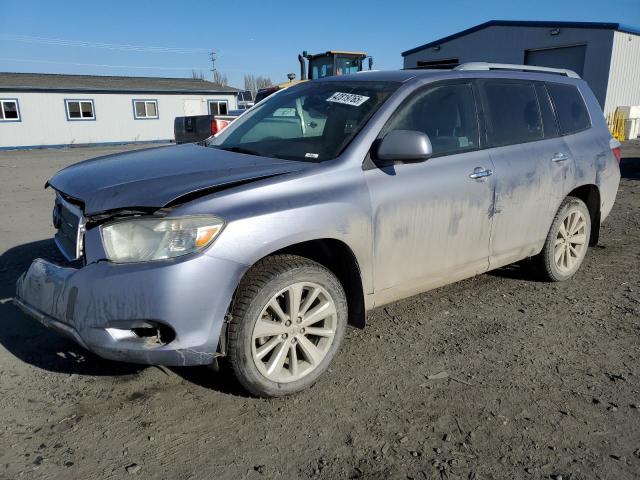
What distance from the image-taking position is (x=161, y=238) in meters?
2.47

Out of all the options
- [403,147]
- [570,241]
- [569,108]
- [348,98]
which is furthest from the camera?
[570,241]

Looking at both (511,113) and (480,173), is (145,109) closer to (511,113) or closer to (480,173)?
(511,113)

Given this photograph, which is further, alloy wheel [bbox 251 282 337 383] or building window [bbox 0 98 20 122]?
building window [bbox 0 98 20 122]

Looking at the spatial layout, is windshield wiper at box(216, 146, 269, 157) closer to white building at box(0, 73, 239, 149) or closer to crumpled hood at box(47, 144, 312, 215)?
crumpled hood at box(47, 144, 312, 215)

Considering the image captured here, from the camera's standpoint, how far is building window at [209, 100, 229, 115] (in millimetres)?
33125

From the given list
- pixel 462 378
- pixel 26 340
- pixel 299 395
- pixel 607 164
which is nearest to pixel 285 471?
pixel 299 395

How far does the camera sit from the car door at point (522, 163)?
3.86 m

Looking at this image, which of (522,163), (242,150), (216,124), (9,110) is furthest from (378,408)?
(9,110)

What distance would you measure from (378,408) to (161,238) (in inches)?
60.0

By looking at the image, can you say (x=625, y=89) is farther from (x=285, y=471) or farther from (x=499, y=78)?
(x=285, y=471)

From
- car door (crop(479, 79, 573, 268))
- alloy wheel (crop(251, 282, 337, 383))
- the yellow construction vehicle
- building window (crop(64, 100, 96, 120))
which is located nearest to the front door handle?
car door (crop(479, 79, 573, 268))

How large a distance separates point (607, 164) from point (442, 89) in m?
2.25

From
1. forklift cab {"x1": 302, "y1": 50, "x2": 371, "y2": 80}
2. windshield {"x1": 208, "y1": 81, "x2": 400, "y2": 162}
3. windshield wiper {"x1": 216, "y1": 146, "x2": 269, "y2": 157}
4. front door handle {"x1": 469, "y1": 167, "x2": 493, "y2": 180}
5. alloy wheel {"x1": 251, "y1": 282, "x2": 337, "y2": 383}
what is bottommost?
alloy wheel {"x1": 251, "y1": 282, "x2": 337, "y2": 383}

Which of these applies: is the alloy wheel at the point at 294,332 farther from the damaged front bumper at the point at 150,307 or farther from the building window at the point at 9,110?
the building window at the point at 9,110
